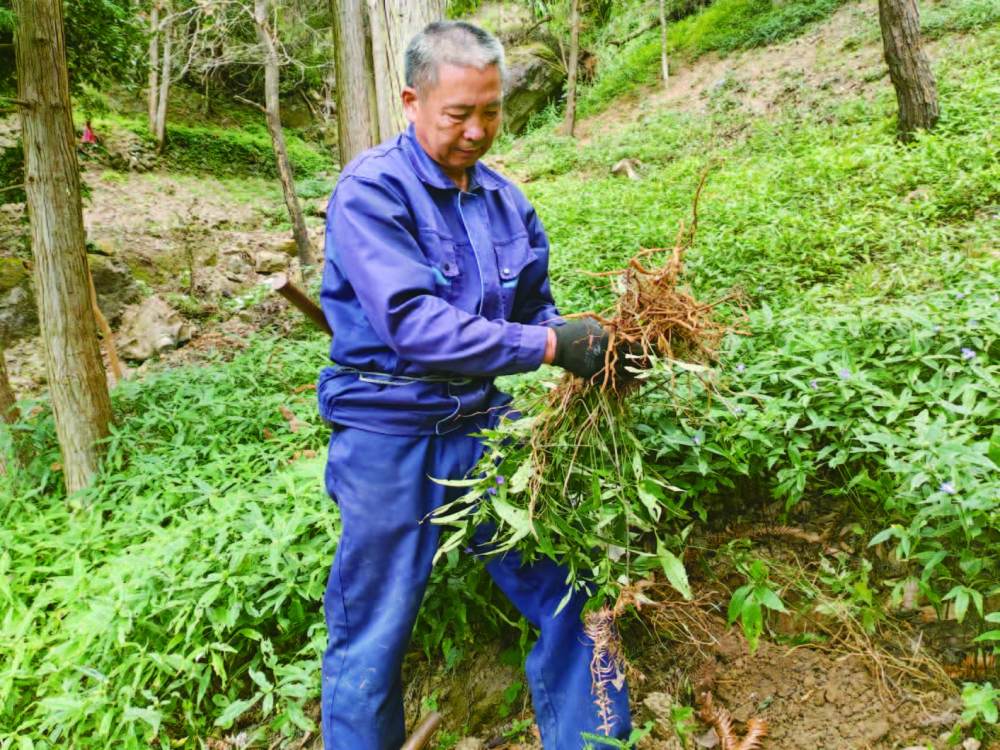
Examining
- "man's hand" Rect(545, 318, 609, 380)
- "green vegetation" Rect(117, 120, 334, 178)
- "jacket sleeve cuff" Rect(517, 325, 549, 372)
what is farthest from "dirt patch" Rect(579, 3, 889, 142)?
"jacket sleeve cuff" Rect(517, 325, 549, 372)

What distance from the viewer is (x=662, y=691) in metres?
2.03

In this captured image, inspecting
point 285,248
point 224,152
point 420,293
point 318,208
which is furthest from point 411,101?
point 224,152

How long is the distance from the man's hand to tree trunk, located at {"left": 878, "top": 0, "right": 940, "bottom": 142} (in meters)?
6.19

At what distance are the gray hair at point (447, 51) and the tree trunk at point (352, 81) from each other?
347cm

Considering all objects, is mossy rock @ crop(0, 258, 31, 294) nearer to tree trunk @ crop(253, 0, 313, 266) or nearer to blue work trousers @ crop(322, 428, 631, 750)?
tree trunk @ crop(253, 0, 313, 266)

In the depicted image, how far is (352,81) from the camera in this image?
4.93 meters

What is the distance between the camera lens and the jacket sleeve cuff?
1572 mm

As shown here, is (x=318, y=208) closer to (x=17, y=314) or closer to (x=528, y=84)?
(x=17, y=314)

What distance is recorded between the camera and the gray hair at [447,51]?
1.60 m

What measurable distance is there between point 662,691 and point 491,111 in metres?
1.93

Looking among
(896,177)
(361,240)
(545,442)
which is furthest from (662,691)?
(896,177)

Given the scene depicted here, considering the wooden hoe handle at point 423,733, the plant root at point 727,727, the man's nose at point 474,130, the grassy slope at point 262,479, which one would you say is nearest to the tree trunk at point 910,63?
the grassy slope at point 262,479

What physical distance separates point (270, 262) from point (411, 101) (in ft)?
26.4

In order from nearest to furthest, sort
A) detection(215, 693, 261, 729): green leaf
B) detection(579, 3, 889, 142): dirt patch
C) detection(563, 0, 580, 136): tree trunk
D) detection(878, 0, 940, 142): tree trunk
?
1. detection(215, 693, 261, 729): green leaf
2. detection(878, 0, 940, 142): tree trunk
3. detection(579, 3, 889, 142): dirt patch
4. detection(563, 0, 580, 136): tree trunk
